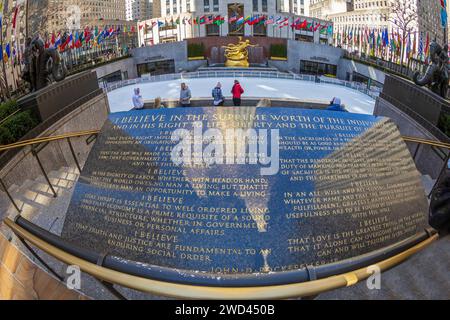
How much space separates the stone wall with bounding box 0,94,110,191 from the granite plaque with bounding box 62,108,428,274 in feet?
9.79

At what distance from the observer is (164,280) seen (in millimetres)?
2354

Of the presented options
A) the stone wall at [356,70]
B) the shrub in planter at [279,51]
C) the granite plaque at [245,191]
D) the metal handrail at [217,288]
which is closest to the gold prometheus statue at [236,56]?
the shrub in planter at [279,51]

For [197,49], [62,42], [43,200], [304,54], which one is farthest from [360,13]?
[43,200]

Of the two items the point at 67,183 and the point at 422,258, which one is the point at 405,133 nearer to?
the point at 422,258

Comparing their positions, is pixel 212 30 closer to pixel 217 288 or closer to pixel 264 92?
pixel 264 92

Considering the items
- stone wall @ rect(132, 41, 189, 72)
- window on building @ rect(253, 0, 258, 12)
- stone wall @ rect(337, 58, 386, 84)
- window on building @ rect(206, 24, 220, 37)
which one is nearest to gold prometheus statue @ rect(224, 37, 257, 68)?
stone wall @ rect(132, 41, 189, 72)

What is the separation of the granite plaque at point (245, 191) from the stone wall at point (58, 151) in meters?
2.98

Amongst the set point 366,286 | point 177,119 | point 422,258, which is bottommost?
point 366,286

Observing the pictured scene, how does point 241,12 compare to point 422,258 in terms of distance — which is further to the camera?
point 241,12

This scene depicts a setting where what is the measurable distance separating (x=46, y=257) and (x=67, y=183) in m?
2.75

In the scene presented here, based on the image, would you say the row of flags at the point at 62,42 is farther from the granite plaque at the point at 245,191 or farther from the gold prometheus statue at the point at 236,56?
the granite plaque at the point at 245,191
